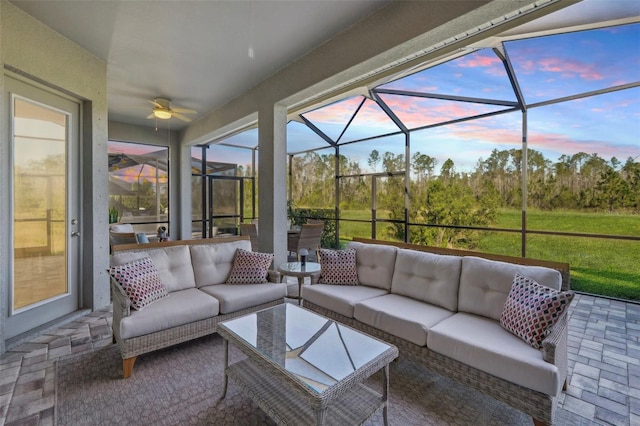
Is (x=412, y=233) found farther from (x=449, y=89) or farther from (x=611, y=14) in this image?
(x=611, y=14)

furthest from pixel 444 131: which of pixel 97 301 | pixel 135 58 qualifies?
pixel 97 301

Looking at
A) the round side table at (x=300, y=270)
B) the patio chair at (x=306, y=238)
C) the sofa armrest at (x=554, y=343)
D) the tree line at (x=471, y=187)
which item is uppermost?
the tree line at (x=471, y=187)

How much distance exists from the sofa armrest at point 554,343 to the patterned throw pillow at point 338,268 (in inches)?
69.3

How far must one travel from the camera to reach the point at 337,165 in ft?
24.3

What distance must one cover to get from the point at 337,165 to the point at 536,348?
604 cm

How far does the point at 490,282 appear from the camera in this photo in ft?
7.77

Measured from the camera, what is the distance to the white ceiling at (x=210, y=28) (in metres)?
2.79

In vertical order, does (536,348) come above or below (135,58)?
below

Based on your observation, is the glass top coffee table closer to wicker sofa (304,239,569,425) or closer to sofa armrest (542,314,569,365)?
wicker sofa (304,239,569,425)

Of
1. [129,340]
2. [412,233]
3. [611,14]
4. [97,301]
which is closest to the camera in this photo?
[129,340]

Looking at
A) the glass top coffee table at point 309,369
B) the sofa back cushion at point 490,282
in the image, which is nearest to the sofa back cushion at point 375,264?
the sofa back cushion at point 490,282

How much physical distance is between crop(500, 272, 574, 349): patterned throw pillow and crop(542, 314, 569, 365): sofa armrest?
0.04 meters

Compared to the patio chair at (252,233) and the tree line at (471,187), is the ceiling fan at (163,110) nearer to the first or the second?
the patio chair at (252,233)

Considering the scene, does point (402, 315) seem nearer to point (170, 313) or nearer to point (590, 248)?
point (170, 313)
